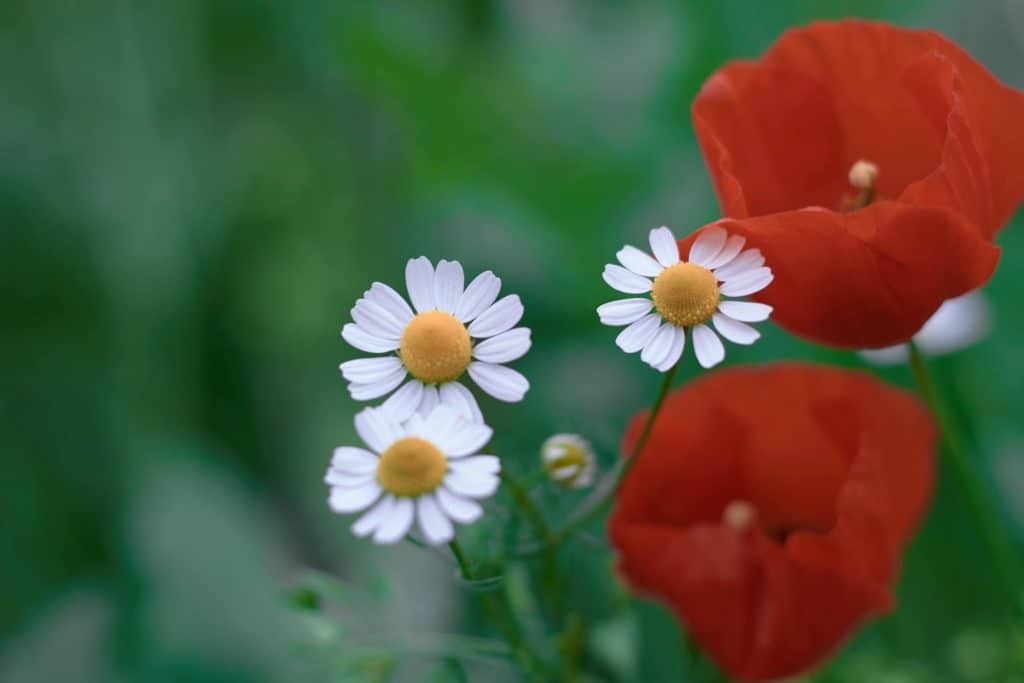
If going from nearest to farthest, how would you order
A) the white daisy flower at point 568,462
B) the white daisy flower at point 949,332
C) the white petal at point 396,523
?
the white petal at point 396,523 → the white daisy flower at point 568,462 → the white daisy flower at point 949,332

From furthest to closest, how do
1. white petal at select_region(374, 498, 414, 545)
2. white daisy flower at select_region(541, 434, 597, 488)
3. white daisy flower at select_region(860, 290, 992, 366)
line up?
1. white daisy flower at select_region(860, 290, 992, 366)
2. white daisy flower at select_region(541, 434, 597, 488)
3. white petal at select_region(374, 498, 414, 545)

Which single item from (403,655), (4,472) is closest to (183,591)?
(4,472)

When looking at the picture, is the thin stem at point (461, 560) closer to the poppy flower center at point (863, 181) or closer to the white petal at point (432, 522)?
the white petal at point (432, 522)

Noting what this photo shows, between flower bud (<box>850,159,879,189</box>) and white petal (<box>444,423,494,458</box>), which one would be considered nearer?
white petal (<box>444,423,494,458</box>)

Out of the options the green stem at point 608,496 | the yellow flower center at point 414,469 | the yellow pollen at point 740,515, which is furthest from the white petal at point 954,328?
the yellow flower center at point 414,469

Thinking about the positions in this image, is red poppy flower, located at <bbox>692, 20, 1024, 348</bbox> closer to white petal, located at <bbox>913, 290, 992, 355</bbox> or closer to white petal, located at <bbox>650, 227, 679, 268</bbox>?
white petal, located at <bbox>650, 227, 679, 268</bbox>

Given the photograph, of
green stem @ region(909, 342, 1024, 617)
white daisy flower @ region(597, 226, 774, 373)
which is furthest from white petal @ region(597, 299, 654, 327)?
green stem @ region(909, 342, 1024, 617)

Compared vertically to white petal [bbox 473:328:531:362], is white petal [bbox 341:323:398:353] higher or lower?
lower

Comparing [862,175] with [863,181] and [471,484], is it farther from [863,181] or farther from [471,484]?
[471,484]
